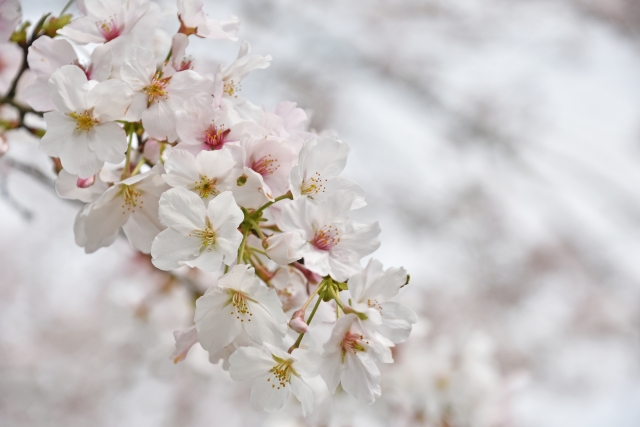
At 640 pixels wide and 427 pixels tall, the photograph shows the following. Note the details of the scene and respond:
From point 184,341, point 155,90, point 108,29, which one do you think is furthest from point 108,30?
point 184,341

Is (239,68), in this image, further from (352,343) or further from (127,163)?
(352,343)

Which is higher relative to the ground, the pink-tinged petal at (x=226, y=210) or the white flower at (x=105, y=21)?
the white flower at (x=105, y=21)

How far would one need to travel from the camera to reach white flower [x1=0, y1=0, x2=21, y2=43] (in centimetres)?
51

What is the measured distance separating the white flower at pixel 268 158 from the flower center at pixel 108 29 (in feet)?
0.58

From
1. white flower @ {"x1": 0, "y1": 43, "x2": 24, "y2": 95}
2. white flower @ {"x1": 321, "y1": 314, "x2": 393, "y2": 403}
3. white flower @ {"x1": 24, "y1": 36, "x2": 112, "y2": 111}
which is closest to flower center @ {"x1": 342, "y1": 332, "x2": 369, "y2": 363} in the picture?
white flower @ {"x1": 321, "y1": 314, "x2": 393, "y2": 403}

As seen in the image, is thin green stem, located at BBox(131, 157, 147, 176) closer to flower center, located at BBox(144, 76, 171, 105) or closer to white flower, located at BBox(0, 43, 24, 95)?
flower center, located at BBox(144, 76, 171, 105)

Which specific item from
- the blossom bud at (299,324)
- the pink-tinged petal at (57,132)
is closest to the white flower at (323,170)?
the blossom bud at (299,324)

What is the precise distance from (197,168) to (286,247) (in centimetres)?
10

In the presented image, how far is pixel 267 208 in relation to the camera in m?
0.44

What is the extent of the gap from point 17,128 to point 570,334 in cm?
392

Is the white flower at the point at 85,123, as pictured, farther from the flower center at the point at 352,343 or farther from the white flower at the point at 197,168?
the flower center at the point at 352,343

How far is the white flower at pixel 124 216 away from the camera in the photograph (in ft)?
1.44

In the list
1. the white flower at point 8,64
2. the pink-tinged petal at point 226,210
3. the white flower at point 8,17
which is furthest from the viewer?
the white flower at point 8,64

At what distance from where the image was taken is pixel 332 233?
0.41 m
